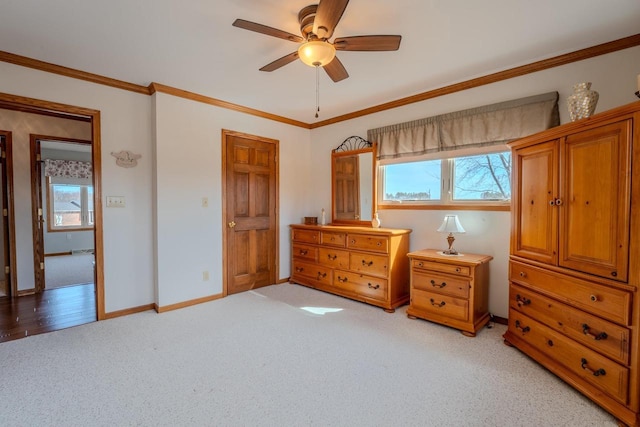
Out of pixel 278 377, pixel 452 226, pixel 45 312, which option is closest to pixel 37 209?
pixel 45 312

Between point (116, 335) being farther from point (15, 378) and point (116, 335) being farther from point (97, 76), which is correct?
point (97, 76)

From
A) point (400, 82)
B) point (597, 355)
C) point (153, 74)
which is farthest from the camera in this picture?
point (400, 82)

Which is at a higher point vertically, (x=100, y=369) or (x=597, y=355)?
(x=597, y=355)

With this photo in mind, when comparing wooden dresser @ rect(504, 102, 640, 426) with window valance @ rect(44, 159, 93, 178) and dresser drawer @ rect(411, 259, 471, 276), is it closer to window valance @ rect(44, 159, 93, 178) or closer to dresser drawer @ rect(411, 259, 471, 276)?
dresser drawer @ rect(411, 259, 471, 276)

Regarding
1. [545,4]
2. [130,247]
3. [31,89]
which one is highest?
[545,4]

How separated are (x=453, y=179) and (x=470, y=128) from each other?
0.56 m

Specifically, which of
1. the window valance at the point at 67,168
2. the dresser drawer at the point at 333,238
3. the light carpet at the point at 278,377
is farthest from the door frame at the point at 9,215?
the dresser drawer at the point at 333,238

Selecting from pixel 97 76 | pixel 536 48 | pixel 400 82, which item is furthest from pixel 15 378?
pixel 536 48

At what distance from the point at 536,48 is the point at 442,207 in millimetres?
1620

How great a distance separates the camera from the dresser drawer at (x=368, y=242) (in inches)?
131

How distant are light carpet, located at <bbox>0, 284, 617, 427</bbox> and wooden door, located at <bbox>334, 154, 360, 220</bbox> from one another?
1.66 metres

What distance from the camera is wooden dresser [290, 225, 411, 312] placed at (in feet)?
10.9

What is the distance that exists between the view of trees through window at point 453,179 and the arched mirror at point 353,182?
0.72 ft

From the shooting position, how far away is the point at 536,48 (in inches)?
96.6
